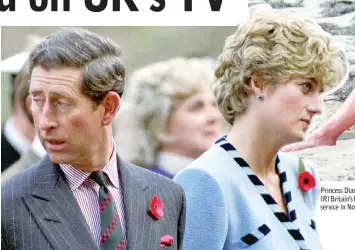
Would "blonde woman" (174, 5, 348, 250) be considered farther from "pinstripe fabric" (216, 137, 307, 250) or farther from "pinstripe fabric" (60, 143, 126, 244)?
"pinstripe fabric" (60, 143, 126, 244)

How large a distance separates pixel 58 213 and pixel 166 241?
264 mm

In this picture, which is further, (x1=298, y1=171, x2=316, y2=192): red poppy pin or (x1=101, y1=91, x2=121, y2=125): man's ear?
(x1=298, y1=171, x2=316, y2=192): red poppy pin

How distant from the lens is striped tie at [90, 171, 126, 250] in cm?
154

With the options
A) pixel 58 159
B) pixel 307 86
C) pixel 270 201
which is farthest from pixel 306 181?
pixel 58 159

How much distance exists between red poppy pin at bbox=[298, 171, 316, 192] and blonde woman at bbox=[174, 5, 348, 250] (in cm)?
4

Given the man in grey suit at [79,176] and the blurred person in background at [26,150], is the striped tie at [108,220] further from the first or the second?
the blurred person in background at [26,150]

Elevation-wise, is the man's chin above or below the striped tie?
above

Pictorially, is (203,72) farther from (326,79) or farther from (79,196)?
(79,196)

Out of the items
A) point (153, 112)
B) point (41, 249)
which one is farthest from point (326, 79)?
point (41, 249)

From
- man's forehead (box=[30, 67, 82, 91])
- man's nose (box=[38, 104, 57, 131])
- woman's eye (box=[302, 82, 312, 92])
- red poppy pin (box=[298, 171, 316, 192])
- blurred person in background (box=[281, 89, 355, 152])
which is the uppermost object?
man's forehead (box=[30, 67, 82, 91])

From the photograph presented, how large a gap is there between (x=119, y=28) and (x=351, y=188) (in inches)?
29.5

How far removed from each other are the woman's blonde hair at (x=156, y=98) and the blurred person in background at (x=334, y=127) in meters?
0.32

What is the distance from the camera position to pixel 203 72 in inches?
70.2

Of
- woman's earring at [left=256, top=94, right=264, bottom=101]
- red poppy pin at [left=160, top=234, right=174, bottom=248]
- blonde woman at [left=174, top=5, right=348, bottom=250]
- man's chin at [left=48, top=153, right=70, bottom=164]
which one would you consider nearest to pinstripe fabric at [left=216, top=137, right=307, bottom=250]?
blonde woman at [left=174, top=5, right=348, bottom=250]
